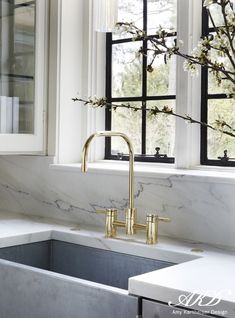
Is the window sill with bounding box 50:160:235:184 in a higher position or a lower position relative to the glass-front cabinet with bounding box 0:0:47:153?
lower

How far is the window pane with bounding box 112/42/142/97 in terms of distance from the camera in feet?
7.59

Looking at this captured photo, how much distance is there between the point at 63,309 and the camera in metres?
1.45

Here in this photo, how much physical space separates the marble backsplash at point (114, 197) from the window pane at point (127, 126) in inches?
11.1

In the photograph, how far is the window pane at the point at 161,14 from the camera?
2199 millimetres

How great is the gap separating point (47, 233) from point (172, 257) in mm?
563

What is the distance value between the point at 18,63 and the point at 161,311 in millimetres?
1382

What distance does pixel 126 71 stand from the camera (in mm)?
2363

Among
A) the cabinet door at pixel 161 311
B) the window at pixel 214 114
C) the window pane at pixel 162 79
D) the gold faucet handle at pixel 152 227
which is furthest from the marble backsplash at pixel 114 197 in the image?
the cabinet door at pixel 161 311

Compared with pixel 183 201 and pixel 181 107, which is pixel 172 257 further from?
pixel 181 107

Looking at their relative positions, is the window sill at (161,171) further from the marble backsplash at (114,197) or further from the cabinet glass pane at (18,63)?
the cabinet glass pane at (18,63)

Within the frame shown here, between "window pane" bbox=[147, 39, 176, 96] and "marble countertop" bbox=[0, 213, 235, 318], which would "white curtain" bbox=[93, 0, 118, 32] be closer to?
"window pane" bbox=[147, 39, 176, 96]

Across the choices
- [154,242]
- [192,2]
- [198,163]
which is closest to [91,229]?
[154,242]

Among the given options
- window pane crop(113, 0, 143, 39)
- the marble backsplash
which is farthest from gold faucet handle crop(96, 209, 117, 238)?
window pane crop(113, 0, 143, 39)

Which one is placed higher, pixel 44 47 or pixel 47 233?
pixel 44 47
